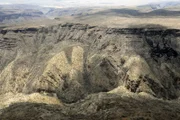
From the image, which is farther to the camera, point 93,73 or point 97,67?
point 97,67

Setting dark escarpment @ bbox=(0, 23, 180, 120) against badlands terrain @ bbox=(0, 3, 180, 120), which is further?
dark escarpment @ bbox=(0, 23, 180, 120)

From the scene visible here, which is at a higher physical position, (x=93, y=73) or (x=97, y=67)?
(x=97, y=67)

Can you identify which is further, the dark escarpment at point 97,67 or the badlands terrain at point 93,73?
the dark escarpment at point 97,67

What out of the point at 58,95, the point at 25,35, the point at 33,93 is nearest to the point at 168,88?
the point at 58,95

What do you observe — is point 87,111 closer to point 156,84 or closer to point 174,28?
point 156,84

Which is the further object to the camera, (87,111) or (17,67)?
(17,67)

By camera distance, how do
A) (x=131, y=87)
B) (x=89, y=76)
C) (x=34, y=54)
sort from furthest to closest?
(x=34, y=54)
(x=89, y=76)
(x=131, y=87)
